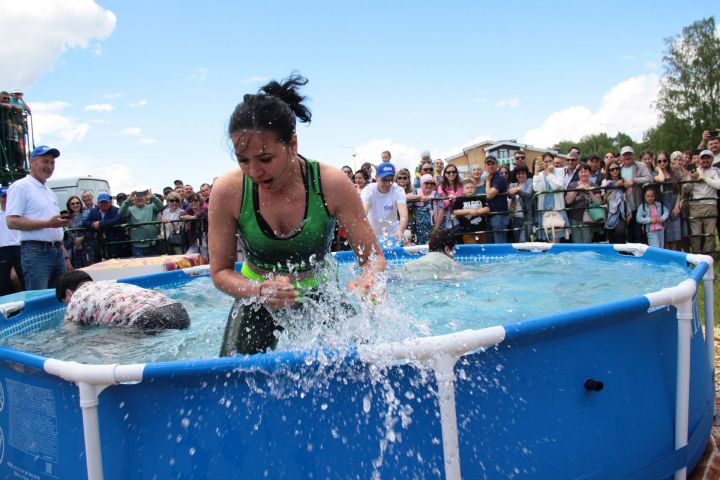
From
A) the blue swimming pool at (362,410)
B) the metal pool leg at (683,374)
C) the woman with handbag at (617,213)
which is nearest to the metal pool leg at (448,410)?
the blue swimming pool at (362,410)

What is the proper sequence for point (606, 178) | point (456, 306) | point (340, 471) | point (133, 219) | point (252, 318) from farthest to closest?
point (133, 219) < point (606, 178) < point (456, 306) < point (252, 318) < point (340, 471)

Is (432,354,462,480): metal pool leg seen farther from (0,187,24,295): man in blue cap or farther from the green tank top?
(0,187,24,295): man in blue cap

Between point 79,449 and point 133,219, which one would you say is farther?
point 133,219

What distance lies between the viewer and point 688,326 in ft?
8.00

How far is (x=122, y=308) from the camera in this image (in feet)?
13.3

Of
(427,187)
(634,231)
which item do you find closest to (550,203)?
(634,231)

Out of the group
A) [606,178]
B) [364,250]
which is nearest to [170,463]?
[364,250]

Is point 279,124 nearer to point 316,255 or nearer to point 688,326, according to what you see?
point 316,255

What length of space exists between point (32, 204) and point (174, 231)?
168 inches

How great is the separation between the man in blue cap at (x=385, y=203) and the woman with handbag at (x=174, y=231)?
432 cm

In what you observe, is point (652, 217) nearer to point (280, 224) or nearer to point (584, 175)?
point (584, 175)

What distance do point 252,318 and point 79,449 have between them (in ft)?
3.21

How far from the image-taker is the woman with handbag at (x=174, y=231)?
10.3 meters

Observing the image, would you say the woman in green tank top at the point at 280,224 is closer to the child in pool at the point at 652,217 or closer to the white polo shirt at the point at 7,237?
the white polo shirt at the point at 7,237
